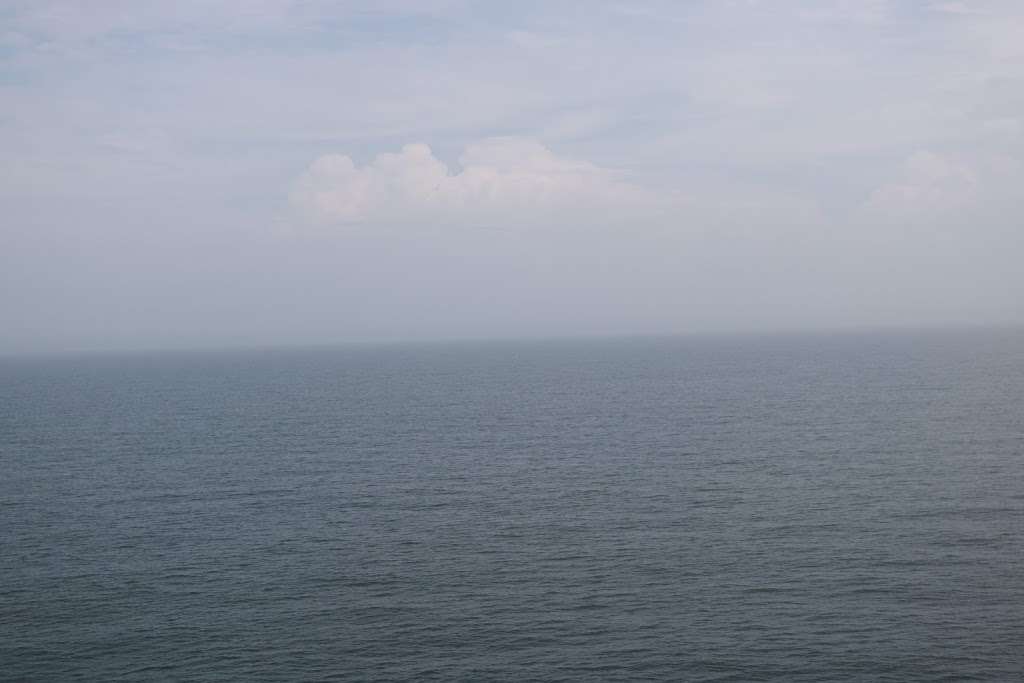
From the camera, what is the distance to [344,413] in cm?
14525

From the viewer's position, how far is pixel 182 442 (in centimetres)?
11462

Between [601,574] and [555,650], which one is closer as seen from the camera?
[555,650]

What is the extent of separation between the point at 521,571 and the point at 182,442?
71842mm

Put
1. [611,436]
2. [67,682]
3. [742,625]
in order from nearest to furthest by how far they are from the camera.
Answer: [67,682], [742,625], [611,436]

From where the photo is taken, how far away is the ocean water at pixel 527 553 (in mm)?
45031

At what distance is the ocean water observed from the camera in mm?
45031

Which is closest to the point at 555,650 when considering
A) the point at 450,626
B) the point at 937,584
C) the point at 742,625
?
the point at 450,626

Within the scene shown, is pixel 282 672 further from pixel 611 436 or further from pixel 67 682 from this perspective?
pixel 611 436

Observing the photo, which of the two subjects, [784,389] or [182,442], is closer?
[182,442]

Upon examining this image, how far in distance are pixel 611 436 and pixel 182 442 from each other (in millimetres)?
55880

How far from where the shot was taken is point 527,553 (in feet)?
201

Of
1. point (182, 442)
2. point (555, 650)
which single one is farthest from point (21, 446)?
point (555, 650)

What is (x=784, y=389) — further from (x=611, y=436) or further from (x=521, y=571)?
(x=521, y=571)

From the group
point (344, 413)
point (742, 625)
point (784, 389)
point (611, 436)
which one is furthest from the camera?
point (784, 389)
